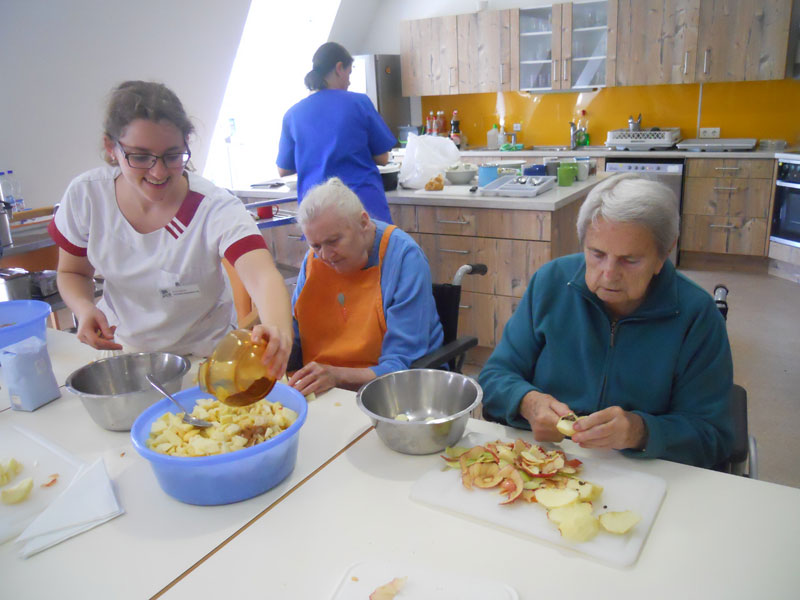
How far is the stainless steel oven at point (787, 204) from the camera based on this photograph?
14.3 feet

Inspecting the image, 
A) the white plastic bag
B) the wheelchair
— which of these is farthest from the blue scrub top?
the wheelchair

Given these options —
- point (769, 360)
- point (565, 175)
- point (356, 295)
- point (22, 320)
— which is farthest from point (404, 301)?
point (769, 360)

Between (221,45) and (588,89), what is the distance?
3.22 meters

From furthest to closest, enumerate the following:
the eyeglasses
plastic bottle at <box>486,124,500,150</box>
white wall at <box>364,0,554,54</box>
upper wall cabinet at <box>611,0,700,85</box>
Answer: plastic bottle at <box>486,124,500,150</box> → white wall at <box>364,0,554,54</box> → upper wall cabinet at <box>611,0,700,85</box> → the eyeglasses

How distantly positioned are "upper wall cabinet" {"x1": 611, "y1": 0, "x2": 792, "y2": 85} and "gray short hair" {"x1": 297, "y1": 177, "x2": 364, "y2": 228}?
13.7ft

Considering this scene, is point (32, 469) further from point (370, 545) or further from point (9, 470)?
point (370, 545)

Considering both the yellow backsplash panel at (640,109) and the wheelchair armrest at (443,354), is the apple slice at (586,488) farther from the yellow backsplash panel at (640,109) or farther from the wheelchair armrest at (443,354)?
the yellow backsplash panel at (640,109)

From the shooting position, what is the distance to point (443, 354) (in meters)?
1.77

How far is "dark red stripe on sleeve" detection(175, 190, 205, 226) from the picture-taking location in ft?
5.28

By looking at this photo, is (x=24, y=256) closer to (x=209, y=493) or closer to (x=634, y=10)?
(x=209, y=493)

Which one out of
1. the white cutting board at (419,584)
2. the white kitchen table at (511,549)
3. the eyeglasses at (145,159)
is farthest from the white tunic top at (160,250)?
the white cutting board at (419,584)

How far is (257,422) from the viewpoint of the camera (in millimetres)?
1146

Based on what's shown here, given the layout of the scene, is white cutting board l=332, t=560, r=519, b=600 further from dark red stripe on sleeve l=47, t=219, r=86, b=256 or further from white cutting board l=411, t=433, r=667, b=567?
dark red stripe on sleeve l=47, t=219, r=86, b=256

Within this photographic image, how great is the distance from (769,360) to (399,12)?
15.7ft
